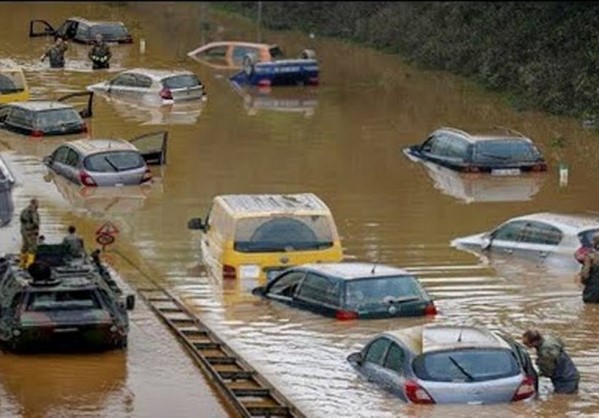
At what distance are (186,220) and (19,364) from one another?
1474 centimetres

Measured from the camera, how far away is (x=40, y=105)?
49469 millimetres

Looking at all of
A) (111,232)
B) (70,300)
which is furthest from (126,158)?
(70,300)

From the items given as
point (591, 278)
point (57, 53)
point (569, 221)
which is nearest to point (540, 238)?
point (569, 221)

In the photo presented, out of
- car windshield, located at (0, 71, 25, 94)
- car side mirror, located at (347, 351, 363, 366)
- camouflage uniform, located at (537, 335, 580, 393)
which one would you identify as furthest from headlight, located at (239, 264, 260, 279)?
car windshield, located at (0, 71, 25, 94)

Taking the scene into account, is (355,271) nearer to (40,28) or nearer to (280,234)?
(280,234)

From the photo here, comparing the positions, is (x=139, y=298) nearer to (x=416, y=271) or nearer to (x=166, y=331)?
(x=166, y=331)

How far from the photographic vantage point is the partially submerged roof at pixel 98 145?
4747cm

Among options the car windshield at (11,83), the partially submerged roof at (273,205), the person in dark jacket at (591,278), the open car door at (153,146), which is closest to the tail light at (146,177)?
the open car door at (153,146)

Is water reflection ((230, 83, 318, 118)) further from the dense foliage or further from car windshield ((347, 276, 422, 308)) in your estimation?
car windshield ((347, 276, 422, 308))

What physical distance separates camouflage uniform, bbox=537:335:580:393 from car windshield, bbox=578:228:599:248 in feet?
33.0

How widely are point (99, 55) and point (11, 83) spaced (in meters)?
2.54

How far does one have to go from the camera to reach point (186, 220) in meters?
43.2

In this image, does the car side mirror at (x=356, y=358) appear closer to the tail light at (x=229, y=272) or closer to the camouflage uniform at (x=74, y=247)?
the camouflage uniform at (x=74, y=247)

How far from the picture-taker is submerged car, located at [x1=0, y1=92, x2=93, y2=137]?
49.5 meters
